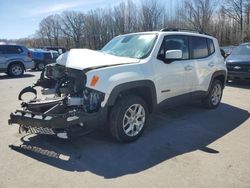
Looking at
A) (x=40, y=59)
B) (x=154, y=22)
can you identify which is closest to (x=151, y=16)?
(x=154, y=22)

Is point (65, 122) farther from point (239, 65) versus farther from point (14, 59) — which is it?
point (14, 59)

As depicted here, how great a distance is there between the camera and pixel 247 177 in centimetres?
383

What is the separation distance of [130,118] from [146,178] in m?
1.34

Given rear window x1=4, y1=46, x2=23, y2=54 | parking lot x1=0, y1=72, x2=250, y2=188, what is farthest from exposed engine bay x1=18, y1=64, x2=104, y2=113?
rear window x1=4, y1=46, x2=23, y2=54

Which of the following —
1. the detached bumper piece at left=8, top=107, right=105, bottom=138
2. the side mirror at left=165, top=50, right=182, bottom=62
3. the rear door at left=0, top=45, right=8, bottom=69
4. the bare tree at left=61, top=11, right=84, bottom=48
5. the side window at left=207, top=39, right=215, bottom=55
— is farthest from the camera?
the bare tree at left=61, top=11, right=84, bottom=48

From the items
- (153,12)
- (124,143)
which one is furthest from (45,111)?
(153,12)

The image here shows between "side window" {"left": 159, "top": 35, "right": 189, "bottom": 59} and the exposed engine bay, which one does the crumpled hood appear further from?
"side window" {"left": 159, "top": 35, "right": 189, "bottom": 59}

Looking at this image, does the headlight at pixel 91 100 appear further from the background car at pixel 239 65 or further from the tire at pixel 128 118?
the background car at pixel 239 65

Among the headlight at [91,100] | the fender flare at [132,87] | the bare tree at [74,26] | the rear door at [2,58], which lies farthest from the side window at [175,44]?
the bare tree at [74,26]

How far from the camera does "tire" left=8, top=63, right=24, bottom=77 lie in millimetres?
15938

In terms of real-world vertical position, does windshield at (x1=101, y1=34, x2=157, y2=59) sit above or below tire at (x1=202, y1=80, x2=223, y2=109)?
above

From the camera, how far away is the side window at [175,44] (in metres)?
5.56

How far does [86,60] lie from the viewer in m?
4.85

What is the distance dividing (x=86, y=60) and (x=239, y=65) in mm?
8213
